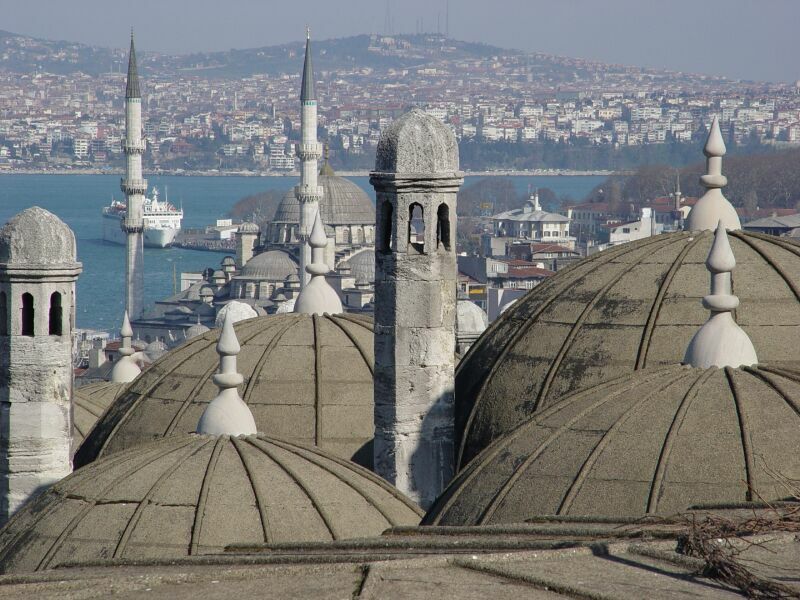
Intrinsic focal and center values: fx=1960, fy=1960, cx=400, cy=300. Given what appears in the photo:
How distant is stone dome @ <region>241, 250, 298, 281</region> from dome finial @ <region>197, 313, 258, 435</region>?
7487 centimetres

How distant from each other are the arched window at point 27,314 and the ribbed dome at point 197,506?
1.73 meters

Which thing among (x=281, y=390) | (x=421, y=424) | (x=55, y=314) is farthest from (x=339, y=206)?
(x=421, y=424)

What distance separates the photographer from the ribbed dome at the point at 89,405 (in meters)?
16.4

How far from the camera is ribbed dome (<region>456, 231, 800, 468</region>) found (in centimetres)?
1170

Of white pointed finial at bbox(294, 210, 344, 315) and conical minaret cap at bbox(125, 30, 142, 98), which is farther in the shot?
conical minaret cap at bbox(125, 30, 142, 98)

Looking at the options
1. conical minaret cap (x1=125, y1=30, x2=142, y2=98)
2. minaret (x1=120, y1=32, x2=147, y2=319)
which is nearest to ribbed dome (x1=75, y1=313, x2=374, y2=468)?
minaret (x1=120, y1=32, x2=147, y2=319)

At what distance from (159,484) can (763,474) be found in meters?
3.28

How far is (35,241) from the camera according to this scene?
12453 millimetres

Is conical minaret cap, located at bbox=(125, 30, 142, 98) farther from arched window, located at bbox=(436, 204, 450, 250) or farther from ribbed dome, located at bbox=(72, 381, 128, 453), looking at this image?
arched window, located at bbox=(436, 204, 450, 250)

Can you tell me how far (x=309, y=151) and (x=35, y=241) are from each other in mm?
58455

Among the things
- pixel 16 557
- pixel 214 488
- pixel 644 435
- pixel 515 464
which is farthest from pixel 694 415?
pixel 16 557

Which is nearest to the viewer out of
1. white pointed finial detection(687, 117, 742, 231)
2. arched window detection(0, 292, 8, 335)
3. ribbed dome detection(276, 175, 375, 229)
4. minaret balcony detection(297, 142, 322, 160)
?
arched window detection(0, 292, 8, 335)

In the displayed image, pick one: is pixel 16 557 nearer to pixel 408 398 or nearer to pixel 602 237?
pixel 408 398

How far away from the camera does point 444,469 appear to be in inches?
473
